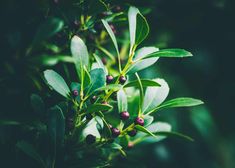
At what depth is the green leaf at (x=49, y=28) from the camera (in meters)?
1.03

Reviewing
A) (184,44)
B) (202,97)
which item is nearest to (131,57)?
(184,44)

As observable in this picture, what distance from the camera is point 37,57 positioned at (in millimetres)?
1159

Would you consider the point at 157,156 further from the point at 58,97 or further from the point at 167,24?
the point at 58,97

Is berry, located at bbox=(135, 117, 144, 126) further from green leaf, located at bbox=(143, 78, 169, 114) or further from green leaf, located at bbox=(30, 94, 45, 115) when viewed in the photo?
green leaf, located at bbox=(30, 94, 45, 115)

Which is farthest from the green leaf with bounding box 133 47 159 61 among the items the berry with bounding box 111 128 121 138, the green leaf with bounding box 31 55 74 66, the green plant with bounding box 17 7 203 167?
the green leaf with bounding box 31 55 74 66

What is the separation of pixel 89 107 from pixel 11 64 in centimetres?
51

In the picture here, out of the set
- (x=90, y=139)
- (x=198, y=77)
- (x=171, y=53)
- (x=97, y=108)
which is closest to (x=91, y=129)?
(x=90, y=139)

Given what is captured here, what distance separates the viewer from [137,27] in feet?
2.78

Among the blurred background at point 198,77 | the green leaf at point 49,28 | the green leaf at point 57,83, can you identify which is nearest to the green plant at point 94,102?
the green leaf at point 57,83

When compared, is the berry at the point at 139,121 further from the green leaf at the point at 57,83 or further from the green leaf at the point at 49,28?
the green leaf at the point at 49,28

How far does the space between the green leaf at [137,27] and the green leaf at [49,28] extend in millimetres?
259

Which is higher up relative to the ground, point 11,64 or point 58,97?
point 11,64

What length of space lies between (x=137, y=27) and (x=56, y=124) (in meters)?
0.33

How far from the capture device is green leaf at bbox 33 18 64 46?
1025mm
